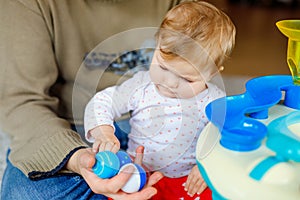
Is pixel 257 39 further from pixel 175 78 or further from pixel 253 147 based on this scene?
pixel 253 147

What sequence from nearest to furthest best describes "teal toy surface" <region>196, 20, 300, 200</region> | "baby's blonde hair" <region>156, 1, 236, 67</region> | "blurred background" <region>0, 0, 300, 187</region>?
"teal toy surface" <region>196, 20, 300, 200</region> < "baby's blonde hair" <region>156, 1, 236, 67</region> < "blurred background" <region>0, 0, 300, 187</region>

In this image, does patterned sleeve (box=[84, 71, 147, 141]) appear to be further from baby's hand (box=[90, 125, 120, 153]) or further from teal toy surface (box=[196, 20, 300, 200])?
teal toy surface (box=[196, 20, 300, 200])

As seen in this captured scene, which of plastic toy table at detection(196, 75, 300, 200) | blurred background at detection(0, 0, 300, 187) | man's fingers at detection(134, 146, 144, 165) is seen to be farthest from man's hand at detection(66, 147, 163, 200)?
blurred background at detection(0, 0, 300, 187)

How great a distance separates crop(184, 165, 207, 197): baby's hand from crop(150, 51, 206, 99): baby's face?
116 millimetres

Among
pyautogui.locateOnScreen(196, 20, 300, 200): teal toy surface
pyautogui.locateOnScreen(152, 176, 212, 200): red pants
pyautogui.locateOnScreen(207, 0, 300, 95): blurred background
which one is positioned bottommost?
pyautogui.locateOnScreen(207, 0, 300, 95): blurred background

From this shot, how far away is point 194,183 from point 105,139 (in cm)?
15

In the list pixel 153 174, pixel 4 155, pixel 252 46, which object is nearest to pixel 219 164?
pixel 153 174

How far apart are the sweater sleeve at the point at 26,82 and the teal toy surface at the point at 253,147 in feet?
0.99

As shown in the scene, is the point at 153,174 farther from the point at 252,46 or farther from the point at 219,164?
the point at 252,46

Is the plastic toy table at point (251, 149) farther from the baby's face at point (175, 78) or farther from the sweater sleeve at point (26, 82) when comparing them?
the sweater sleeve at point (26, 82)

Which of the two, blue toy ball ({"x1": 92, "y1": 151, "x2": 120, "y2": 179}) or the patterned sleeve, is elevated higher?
the patterned sleeve

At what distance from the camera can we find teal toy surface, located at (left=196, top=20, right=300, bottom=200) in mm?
464

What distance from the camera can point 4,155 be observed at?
1215mm

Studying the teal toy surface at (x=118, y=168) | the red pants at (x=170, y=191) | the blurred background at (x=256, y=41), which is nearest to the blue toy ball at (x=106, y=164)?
the teal toy surface at (x=118, y=168)
